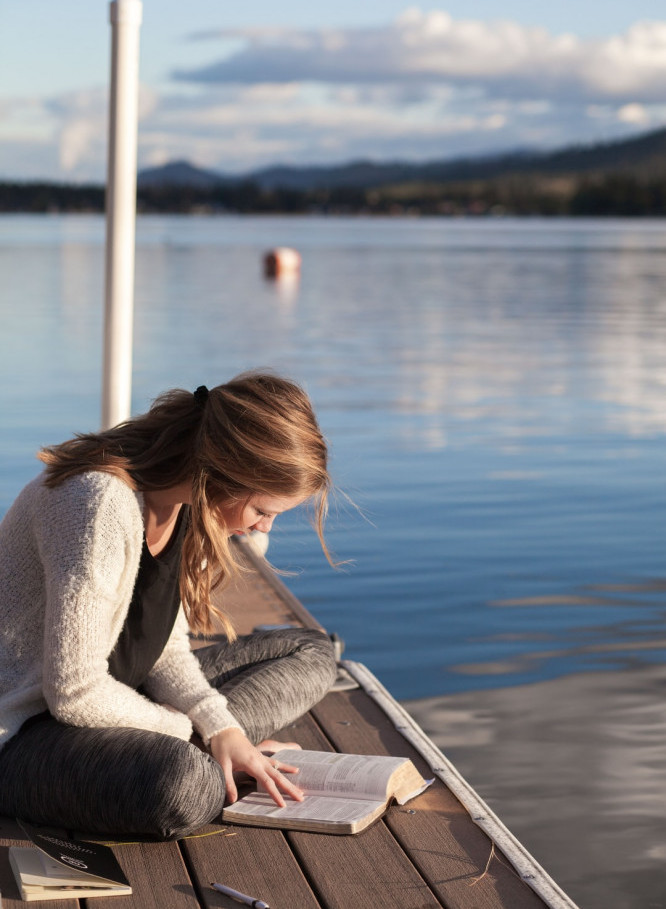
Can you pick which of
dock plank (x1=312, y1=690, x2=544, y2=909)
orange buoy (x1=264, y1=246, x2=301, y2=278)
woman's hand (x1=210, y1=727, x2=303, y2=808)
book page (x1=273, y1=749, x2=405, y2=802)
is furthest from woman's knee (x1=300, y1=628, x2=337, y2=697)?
orange buoy (x1=264, y1=246, x2=301, y2=278)

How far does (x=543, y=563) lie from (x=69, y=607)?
168 inches

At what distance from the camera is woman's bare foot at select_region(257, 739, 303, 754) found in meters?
3.30

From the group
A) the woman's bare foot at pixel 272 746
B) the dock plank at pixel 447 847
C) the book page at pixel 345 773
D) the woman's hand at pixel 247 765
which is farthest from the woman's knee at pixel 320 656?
the woman's hand at pixel 247 765

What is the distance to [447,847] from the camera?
296 centimetres

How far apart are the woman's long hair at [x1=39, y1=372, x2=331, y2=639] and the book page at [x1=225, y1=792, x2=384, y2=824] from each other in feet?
2.00

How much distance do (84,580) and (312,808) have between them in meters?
0.82

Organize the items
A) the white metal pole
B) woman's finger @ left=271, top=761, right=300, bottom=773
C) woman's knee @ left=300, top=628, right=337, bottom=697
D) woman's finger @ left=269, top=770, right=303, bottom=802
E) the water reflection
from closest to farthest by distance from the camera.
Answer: woman's finger @ left=269, top=770, right=303, bottom=802 < woman's finger @ left=271, top=761, right=300, bottom=773 < the water reflection < woman's knee @ left=300, top=628, right=337, bottom=697 < the white metal pole

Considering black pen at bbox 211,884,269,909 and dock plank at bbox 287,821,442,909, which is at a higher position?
black pen at bbox 211,884,269,909

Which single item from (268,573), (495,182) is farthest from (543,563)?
(495,182)

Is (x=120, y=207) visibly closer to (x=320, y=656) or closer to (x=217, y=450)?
(x=320, y=656)

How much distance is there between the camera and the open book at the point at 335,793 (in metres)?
2.98

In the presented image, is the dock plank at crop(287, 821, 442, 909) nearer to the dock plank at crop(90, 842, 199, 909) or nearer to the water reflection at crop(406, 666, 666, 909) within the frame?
the dock plank at crop(90, 842, 199, 909)

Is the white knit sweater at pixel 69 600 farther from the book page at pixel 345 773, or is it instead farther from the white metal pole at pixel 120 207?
the white metal pole at pixel 120 207

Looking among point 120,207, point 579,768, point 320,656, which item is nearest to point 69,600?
point 320,656
